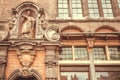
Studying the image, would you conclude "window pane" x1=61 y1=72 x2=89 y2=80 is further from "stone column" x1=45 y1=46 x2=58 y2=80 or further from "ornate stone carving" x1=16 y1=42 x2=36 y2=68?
"ornate stone carving" x1=16 y1=42 x2=36 y2=68

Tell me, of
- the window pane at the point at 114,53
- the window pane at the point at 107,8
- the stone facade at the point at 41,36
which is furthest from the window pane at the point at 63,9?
the window pane at the point at 114,53

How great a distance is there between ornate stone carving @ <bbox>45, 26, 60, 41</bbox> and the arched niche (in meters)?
0.50

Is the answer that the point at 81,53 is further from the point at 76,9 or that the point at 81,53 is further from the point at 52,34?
the point at 76,9

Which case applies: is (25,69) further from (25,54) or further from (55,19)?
(55,19)

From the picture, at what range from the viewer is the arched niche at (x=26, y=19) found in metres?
11.1

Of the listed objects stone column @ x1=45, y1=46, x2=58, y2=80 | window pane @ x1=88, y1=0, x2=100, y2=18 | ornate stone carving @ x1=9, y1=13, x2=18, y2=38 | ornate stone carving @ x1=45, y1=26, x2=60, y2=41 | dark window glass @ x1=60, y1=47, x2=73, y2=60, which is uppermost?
window pane @ x1=88, y1=0, x2=100, y2=18

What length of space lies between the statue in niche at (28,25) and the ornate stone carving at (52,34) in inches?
29.1

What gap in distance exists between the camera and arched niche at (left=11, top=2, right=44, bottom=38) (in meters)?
11.1

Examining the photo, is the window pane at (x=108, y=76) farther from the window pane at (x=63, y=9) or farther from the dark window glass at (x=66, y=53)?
the window pane at (x=63, y=9)

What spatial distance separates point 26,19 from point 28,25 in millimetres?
469

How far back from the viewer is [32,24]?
11.4 m

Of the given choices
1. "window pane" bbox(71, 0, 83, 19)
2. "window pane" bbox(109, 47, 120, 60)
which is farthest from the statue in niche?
"window pane" bbox(109, 47, 120, 60)

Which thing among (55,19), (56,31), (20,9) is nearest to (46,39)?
(56,31)

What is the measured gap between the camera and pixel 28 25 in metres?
11.3
